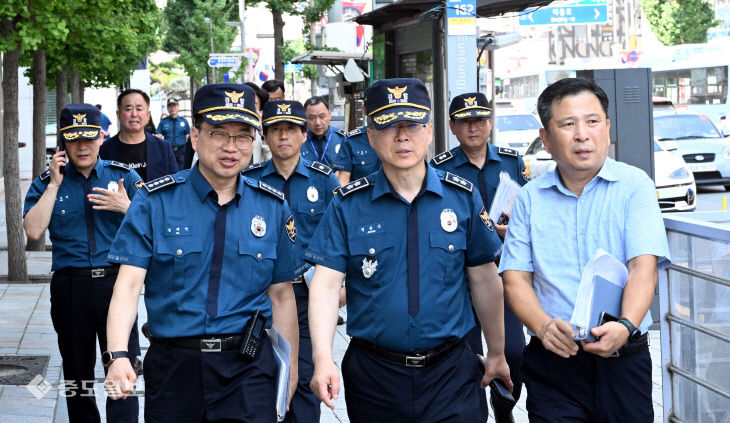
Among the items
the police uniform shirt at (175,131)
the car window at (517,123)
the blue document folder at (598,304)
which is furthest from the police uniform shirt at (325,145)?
the car window at (517,123)

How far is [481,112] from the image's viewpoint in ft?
22.0

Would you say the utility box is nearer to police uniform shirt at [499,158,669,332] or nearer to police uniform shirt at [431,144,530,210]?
police uniform shirt at [431,144,530,210]

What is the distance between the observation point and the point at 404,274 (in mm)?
4078

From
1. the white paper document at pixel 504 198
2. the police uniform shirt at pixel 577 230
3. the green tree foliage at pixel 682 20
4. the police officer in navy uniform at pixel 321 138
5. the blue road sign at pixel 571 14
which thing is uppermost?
the green tree foliage at pixel 682 20

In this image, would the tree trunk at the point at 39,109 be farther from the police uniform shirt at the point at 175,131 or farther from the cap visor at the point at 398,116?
the cap visor at the point at 398,116

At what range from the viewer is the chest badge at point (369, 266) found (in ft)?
13.4

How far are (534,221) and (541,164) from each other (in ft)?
47.8

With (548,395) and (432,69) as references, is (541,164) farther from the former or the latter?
(548,395)

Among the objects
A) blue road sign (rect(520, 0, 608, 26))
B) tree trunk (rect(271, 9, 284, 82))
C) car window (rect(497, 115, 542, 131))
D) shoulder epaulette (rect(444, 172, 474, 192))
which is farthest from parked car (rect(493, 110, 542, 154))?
shoulder epaulette (rect(444, 172, 474, 192))

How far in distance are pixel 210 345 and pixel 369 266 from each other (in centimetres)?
70

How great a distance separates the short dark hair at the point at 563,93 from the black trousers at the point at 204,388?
151 cm

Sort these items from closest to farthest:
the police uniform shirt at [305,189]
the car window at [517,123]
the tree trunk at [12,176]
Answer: the police uniform shirt at [305,189]
the tree trunk at [12,176]
the car window at [517,123]

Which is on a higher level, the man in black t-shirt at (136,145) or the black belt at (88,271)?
the man in black t-shirt at (136,145)

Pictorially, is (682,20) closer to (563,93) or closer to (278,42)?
(278,42)
